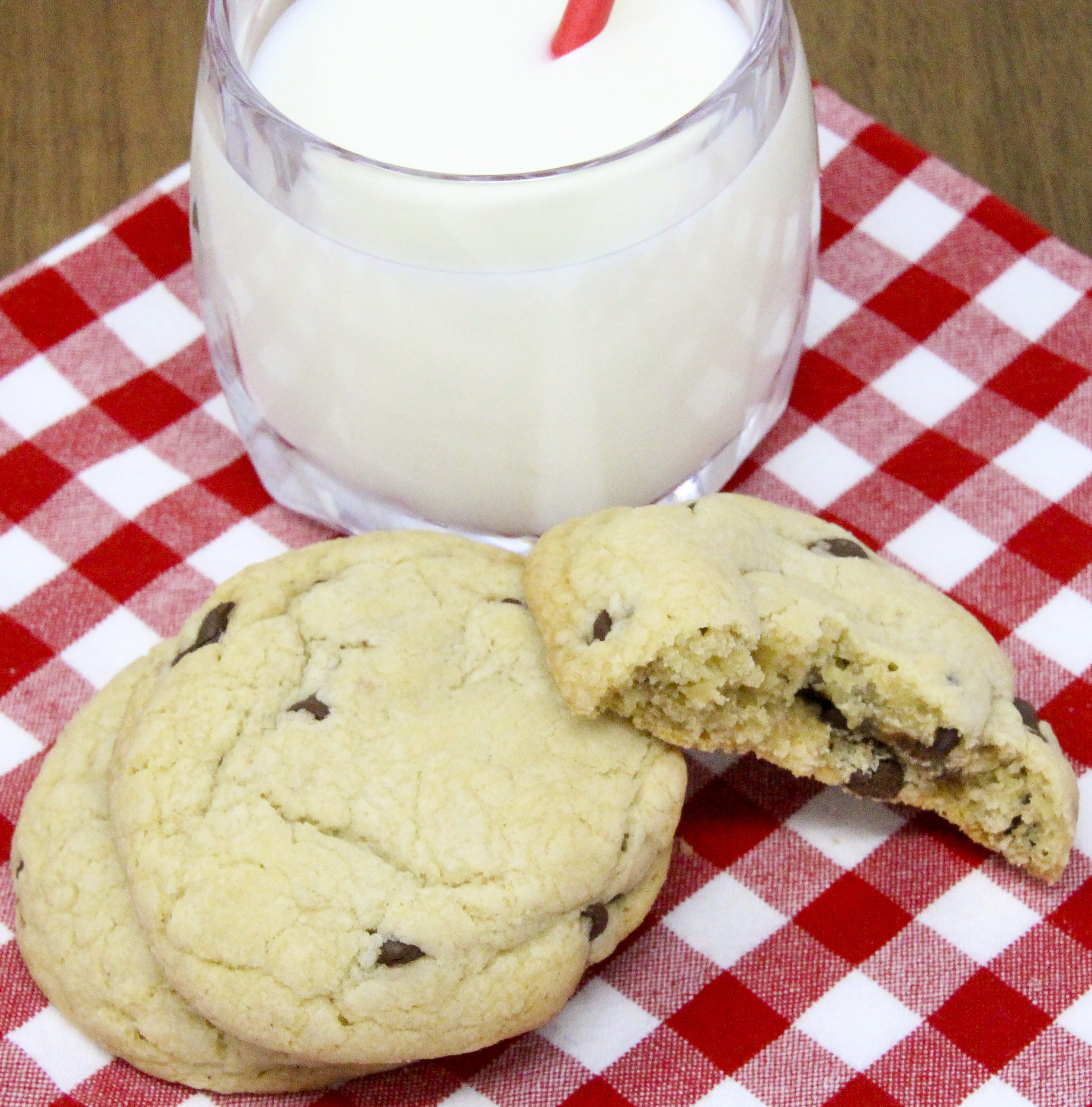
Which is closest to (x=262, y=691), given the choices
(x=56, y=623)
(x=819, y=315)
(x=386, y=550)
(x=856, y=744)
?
(x=386, y=550)

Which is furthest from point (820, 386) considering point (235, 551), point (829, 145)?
point (235, 551)

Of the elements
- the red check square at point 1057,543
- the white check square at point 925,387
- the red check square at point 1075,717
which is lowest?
the red check square at point 1075,717

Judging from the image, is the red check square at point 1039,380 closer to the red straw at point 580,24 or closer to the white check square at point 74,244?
the red straw at point 580,24

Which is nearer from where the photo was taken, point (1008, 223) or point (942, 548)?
point (942, 548)

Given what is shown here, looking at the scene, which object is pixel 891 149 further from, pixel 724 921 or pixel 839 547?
pixel 724 921

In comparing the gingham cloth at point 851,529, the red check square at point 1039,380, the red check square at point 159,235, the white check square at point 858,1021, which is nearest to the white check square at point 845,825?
the gingham cloth at point 851,529
